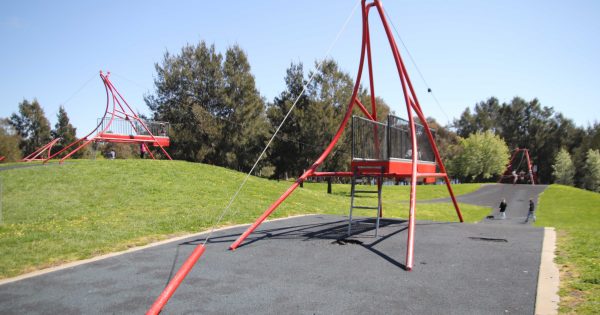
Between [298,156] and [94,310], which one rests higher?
[298,156]

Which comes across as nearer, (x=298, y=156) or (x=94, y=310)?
(x=94, y=310)

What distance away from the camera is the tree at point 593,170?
6788cm

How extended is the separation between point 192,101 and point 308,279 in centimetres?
3804

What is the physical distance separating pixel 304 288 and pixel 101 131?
20309 millimetres

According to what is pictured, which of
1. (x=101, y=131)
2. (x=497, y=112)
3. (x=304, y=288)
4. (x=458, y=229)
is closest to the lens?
(x=304, y=288)

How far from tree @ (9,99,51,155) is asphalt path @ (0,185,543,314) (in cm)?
6904

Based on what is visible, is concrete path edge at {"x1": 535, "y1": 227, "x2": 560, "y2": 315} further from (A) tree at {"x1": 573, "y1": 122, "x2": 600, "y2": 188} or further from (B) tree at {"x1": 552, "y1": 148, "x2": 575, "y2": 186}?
(A) tree at {"x1": 573, "y1": 122, "x2": 600, "y2": 188}

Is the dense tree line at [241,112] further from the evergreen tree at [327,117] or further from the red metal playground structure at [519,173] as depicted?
the red metal playground structure at [519,173]

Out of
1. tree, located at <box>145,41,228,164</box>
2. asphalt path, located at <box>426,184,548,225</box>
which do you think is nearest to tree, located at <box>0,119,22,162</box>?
tree, located at <box>145,41,228,164</box>

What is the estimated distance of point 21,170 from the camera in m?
18.8

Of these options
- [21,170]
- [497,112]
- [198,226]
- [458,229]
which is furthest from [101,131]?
[497,112]

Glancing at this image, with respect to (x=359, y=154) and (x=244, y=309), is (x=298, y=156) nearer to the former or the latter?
(x=359, y=154)

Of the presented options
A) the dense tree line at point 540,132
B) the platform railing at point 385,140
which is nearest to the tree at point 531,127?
the dense tree line at point 540,132

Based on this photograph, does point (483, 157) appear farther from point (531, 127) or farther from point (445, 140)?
point (531, 127)
